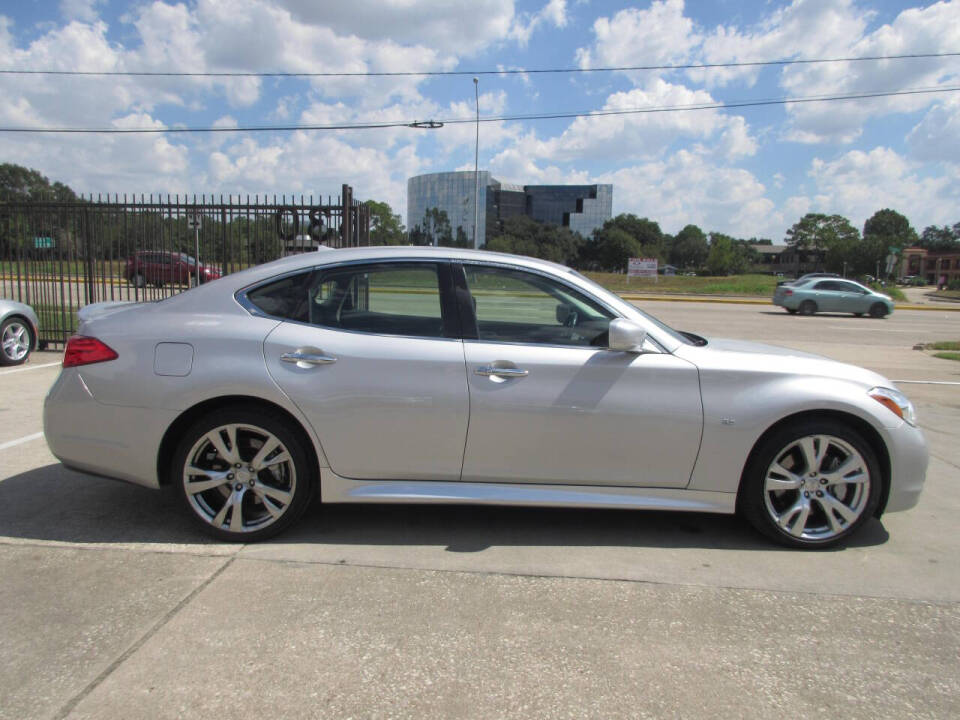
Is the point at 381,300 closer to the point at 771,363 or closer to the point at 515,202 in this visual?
the point at 771,363

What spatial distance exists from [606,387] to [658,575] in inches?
38.8

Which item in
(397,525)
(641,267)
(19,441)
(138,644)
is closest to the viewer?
(138,644)

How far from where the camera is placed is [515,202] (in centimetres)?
13575

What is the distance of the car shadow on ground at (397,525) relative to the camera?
12.5ft

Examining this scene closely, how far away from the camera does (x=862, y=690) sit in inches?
100

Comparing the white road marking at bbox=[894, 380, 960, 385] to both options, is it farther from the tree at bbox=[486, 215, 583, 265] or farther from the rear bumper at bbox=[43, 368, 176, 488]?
the tree at bbox=[486, 215, 583, 265]

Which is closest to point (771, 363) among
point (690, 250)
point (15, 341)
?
point (15, 341)

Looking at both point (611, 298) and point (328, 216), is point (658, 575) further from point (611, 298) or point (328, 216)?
point (328, 216)

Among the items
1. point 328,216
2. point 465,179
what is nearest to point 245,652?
point 328,216

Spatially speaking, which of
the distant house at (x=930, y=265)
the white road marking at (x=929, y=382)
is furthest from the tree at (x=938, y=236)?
the white road marking at (x=929, y=382)

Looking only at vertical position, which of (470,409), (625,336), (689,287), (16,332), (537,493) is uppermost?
(689,287)

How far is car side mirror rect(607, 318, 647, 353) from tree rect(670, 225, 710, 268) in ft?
532

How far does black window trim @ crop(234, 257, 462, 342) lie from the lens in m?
3.74

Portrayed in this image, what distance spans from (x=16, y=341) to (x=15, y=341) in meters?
0.02
